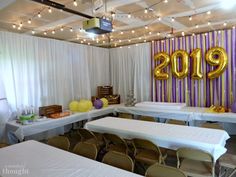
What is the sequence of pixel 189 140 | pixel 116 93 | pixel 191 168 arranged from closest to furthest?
pixel 191 168, pixel 189 140, pixel 116 93

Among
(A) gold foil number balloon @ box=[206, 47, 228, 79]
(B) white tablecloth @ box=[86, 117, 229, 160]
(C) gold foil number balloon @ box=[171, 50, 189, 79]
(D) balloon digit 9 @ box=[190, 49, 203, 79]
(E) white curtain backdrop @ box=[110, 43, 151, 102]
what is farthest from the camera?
(E) white curtain backdrop @ box=[110, 43, 151, 102]

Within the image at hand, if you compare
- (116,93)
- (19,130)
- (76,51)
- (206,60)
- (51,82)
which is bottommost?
(19,130)

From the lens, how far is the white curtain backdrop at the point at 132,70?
5.94 meters

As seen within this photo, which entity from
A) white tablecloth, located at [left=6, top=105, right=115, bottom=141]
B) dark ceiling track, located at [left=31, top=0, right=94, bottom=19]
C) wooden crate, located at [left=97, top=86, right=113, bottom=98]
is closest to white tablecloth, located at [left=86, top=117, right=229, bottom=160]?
white tablecloth, located at [left=6, top=105, right=115, bottom=141]

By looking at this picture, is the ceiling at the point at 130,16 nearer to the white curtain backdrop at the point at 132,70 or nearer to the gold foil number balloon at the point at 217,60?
the gold foil number balloon at the point at 217,60

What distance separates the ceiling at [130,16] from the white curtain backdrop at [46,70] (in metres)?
0.34

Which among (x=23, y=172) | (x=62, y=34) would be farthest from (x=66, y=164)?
(x=62, y=34)

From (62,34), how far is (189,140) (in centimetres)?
390

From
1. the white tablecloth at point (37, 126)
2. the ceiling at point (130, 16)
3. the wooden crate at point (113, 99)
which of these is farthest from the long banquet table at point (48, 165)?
the wooden crate at point (113, 99)

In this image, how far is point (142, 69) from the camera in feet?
19.6

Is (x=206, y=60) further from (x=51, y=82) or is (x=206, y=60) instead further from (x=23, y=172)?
(x=23, y=172)

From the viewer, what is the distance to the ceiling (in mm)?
3109

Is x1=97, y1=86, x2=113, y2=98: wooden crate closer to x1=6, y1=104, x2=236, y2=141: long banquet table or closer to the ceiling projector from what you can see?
x1=6, y1=104, x2=236, y2=141: long banquet table

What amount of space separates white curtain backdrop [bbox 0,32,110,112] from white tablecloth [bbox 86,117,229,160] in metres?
1.78
